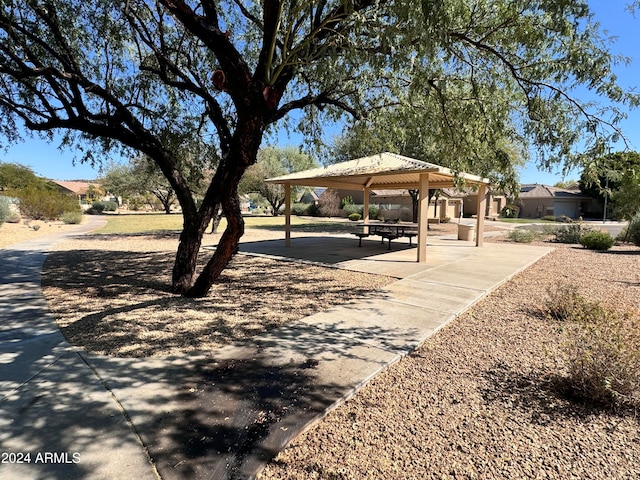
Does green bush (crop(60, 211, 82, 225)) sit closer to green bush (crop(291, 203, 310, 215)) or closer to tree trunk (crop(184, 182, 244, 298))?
green bush (crop(291, 203, 310, 215))

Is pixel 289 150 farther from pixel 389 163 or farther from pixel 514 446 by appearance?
pixel 514 446

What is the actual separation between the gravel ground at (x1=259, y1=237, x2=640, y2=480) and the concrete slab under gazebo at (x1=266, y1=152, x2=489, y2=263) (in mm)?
4480

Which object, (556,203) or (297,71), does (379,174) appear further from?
(556,203)

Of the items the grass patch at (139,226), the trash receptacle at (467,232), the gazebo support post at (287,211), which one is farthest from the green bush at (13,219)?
the trash receptacle at (467,232)

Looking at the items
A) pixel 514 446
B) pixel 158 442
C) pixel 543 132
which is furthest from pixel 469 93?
pixel 158 442

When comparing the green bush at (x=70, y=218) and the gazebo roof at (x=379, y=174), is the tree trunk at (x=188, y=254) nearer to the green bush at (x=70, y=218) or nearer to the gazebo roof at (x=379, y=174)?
the gazebo roof at (x=379, y=174)

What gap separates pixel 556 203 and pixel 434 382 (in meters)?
49.6

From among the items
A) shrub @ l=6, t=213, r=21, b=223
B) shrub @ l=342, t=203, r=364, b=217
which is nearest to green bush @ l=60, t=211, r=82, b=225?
shrub @ l=6, t=213, r=21, b=223

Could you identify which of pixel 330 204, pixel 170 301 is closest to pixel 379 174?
pixel 170 301

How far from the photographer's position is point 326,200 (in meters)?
42.2

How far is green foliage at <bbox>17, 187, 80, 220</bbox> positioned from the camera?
78.5ft

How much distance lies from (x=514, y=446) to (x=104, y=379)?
11.9 ft

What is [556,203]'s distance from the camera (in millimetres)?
43375

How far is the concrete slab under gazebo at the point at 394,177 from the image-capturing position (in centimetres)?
970
